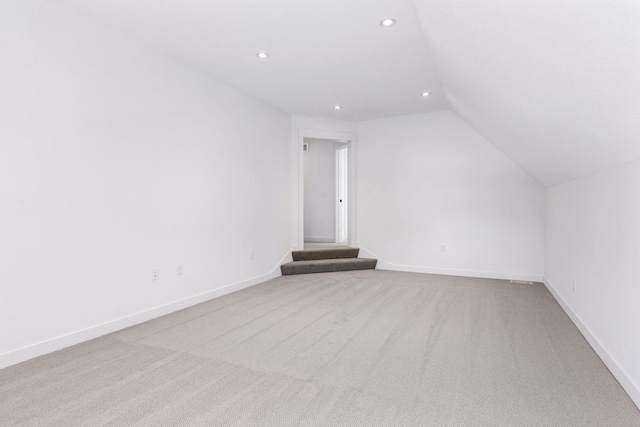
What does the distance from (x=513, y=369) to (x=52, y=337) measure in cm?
321

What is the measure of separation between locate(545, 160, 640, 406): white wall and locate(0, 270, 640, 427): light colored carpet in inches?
6.1

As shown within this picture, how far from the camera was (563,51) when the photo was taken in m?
1.49

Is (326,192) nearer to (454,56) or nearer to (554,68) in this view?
(454,56)

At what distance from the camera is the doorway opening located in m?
7.52

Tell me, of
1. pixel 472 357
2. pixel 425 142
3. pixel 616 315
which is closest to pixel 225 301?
pixel 472 357

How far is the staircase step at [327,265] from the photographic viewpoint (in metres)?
5.18

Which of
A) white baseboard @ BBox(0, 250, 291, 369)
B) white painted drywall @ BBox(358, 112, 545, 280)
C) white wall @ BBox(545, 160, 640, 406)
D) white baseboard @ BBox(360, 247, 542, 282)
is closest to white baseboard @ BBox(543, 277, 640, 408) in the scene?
white wall @ BBox(545, 160, 640, 406)

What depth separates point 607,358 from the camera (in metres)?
2.18

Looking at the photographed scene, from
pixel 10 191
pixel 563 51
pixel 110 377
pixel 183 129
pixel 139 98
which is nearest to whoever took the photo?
pixel 563 51

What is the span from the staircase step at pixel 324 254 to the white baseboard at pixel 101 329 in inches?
56.1

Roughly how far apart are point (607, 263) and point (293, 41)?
9.85ft

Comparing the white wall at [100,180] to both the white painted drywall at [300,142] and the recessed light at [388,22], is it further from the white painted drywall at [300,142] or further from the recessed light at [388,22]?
the recessed light at [388,22]

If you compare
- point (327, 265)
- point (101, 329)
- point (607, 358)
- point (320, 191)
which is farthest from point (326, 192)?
point (607, 358)

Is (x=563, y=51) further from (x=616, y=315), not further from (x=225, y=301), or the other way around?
(x=225, y=301)
